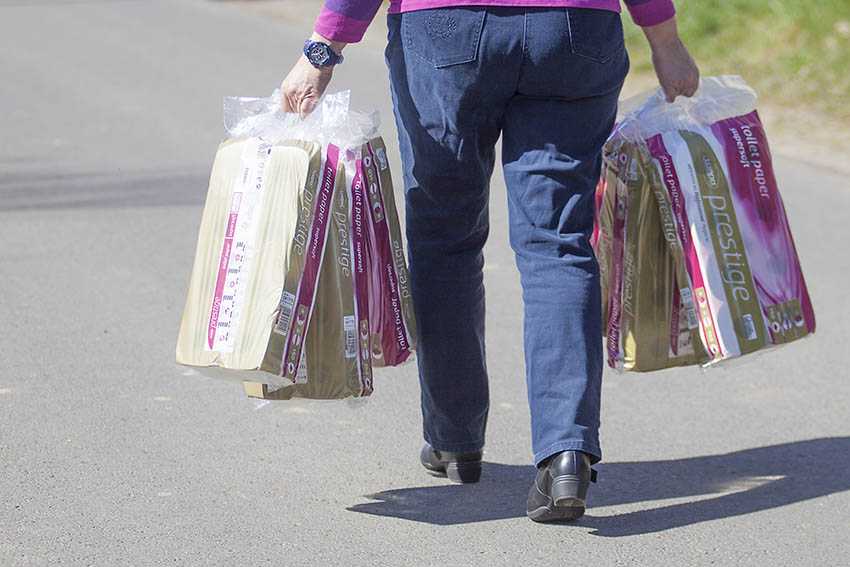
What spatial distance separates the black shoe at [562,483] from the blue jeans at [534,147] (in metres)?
0.02

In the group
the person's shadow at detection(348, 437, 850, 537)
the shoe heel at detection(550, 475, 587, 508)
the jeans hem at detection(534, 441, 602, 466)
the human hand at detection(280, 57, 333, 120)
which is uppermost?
the human hand at detection(280, 57, 333, 120)

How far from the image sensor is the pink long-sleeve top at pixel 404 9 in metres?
2.38

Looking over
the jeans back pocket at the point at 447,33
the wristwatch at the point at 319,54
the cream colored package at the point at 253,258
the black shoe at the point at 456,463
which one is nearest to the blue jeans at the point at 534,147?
the jeans back pocket at the point at 447,33

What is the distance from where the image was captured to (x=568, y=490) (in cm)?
251

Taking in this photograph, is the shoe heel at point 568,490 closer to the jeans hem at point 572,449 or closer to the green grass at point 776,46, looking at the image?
the jeans hem at point 572,449

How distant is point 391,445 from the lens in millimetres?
3186

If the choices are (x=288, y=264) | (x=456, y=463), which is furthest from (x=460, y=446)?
(x=288, y=264)

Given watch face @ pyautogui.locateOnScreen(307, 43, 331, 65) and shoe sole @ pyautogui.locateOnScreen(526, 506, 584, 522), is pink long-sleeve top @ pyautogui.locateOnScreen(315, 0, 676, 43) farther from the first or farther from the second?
shoe sole @ pyautogui.locateOnScreen(526, 506, 584, 522)

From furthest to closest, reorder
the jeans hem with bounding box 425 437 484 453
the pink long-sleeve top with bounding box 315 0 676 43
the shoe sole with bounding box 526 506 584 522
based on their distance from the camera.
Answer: the jeans hem with bounding box 425 437 484 453, the shoe sole with bounding box 526 506 584 522, the pink long-sleeve top with bounding box 315 0 676 43

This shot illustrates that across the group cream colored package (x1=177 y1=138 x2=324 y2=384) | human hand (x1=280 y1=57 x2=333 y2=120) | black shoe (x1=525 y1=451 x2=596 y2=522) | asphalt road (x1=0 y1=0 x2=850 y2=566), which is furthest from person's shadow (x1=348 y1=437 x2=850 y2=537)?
human hand (x1=280 y1=57 x2=333 y2=120)

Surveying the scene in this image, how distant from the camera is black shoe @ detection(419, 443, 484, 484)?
2906mm

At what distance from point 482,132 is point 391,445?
1.01 meters

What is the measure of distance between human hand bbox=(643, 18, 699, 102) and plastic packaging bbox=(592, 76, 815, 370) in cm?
8

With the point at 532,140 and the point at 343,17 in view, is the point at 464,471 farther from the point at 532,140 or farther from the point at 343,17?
the point at 343,17
